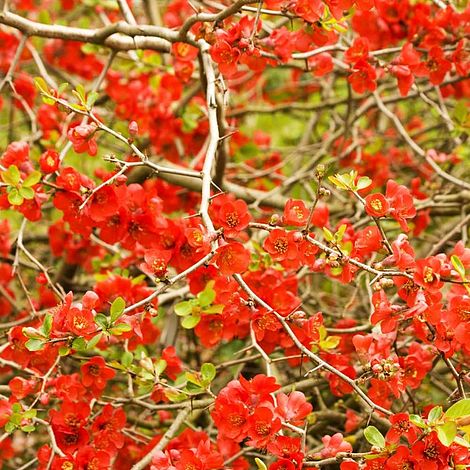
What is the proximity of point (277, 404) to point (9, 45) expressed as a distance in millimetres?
2080

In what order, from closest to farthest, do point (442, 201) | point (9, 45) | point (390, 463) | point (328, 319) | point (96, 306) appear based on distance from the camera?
point (390, 463) → point (96, 306) → point (328, 319) → point (442, 201) → point (9, 45)

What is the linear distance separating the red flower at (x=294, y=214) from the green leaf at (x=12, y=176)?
0.60 metres

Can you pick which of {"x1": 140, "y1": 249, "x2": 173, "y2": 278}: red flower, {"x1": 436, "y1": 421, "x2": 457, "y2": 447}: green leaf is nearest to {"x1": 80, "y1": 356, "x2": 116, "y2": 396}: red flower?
{"x1": 140, "y1": 249, "x2": 173, "y2": 278}: red flower

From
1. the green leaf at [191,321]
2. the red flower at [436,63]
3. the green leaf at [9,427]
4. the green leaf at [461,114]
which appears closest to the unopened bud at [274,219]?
the green leaf at [191,321]

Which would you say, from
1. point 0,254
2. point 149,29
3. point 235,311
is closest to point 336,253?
point 235,311

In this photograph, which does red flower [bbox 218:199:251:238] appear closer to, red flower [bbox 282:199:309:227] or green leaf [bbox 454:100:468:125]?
red flower [bbox 282:199:309:227]

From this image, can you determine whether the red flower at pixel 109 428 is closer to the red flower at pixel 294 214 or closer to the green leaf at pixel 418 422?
the red flower at pixel 294 214

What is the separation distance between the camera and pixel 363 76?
77.3 inches

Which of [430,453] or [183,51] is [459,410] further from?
[183,51]

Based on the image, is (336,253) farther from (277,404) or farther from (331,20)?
(331,20)

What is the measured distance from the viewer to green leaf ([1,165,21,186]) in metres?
1.62

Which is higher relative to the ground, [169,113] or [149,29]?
[149,29]

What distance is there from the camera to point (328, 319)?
7.21 feet

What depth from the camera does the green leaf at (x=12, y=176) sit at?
1623 mm
